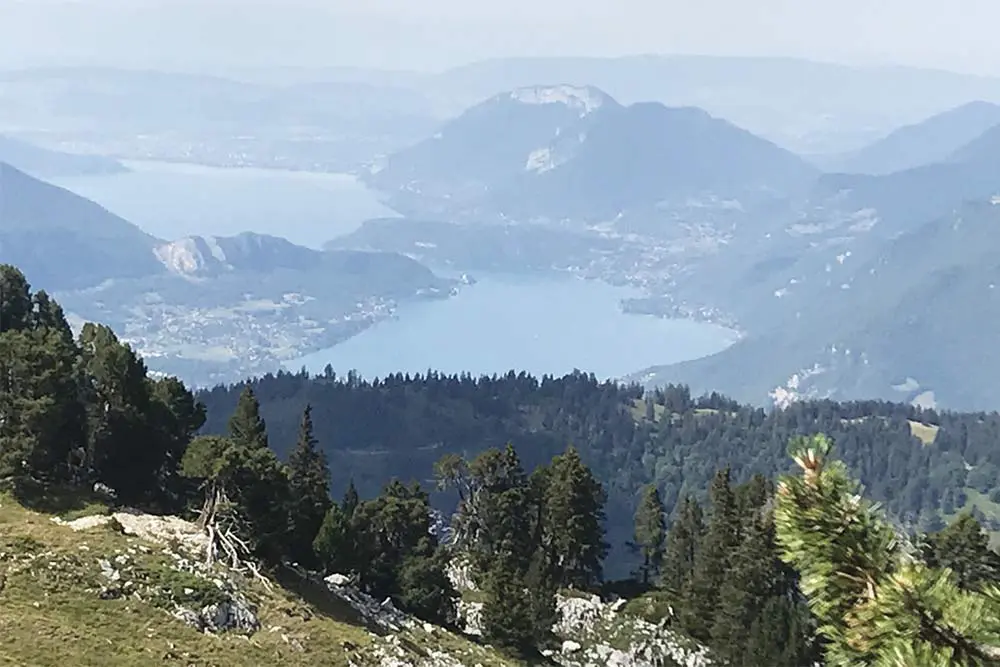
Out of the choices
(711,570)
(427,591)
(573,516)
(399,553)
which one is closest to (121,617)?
(427,591)

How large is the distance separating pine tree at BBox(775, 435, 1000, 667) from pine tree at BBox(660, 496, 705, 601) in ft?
271

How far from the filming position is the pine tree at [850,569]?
7418 mm

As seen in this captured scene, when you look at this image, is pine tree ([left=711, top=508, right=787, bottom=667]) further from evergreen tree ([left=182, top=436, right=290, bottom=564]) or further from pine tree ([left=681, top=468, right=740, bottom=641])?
evergreen tree ([left=182, top=436, right=290, bottom=564])

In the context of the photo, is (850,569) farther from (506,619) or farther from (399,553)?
(399,553)

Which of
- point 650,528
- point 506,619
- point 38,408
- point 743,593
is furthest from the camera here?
point 650,528

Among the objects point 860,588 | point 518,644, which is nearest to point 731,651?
point 518,644

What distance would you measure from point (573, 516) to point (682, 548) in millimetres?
17589

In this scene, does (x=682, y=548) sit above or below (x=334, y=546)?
below

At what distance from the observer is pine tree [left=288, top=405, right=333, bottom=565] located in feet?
204

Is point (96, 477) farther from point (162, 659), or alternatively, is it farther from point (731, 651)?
point (731, 651)

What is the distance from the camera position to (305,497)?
65500mm

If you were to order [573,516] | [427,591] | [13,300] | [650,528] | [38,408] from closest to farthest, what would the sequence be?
[38,408] < [427,591] < [13,300] < [573,516] < [650,528]

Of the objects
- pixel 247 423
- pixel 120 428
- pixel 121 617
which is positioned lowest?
pixel 121 617

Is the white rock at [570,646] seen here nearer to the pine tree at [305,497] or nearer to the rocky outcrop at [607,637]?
the rocky outcrop at [607,637]
